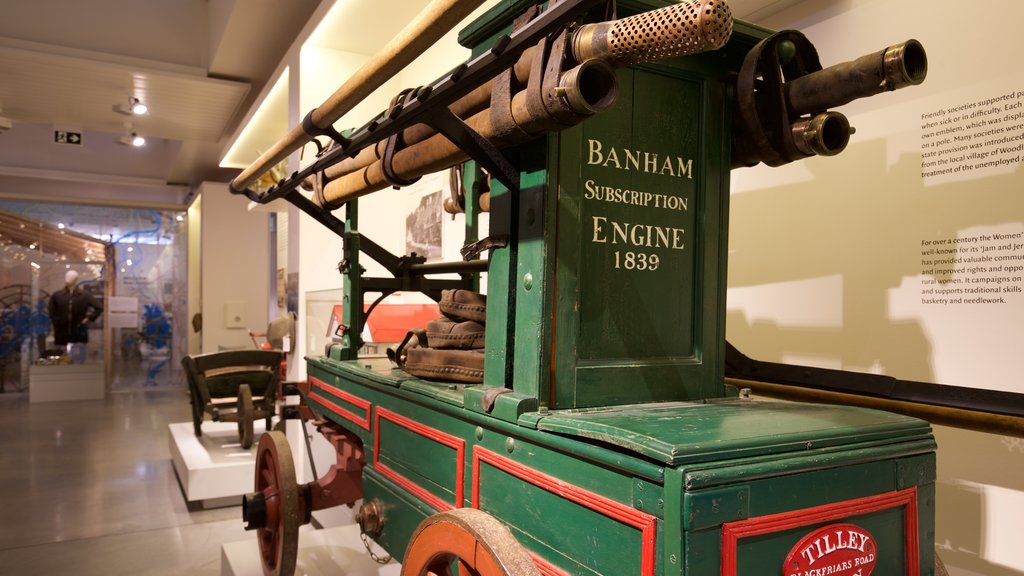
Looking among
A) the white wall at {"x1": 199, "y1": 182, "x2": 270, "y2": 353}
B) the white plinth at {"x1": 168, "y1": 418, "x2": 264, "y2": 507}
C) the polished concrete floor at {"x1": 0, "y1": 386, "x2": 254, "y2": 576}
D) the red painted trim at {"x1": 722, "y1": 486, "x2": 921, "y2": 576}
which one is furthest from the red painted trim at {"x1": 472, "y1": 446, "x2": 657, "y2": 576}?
the white wall at {"x1": 199, "y1": 182, "x2": 270, "y2": 353}

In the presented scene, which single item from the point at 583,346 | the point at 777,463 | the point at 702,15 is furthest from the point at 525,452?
the point at 702,15

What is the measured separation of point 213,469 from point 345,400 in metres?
3.10

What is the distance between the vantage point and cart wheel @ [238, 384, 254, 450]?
5.51 m

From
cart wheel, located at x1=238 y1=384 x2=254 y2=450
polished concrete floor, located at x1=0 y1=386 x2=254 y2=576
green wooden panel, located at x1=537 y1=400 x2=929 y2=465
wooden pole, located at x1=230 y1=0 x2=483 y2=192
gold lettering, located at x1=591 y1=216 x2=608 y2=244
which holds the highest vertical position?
wooden pole, located at x1=230 y1=0 x2=483 y2=192

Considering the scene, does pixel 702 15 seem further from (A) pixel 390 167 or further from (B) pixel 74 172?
(B) pixel 74 172

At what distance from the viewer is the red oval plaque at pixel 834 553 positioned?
3.62ft

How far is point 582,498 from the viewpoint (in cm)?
119

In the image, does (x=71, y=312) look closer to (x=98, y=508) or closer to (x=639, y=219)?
(x=98, y=508)

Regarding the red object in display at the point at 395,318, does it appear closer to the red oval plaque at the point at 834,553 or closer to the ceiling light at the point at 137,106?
the red oval plaque at the point at 834,553

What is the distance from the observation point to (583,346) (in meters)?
1.46

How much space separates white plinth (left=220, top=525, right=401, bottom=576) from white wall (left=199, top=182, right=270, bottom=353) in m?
8.25

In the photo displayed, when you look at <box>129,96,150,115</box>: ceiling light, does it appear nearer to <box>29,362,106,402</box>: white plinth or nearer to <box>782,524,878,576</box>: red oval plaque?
<box>29,362,106,402</box>: white plinth

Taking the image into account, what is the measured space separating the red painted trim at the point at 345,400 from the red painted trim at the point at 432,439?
9 centimetres

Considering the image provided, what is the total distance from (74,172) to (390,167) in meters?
11.6
